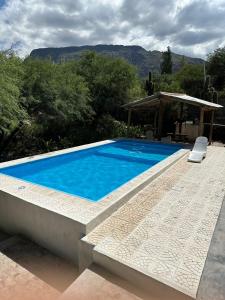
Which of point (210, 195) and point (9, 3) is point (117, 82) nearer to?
point (9, 3)

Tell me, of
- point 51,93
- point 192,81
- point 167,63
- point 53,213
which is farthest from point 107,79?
point 167,63

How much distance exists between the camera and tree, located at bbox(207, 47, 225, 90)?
29406 millimetres

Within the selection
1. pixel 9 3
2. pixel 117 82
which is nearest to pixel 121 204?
pixel 9 3

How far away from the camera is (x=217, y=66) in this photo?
3158cm

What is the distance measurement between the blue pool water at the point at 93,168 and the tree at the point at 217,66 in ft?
66.6

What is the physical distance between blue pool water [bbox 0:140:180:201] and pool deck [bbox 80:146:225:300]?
2207 millimetres

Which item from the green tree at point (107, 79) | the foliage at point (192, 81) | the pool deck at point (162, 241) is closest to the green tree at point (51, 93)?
the green tree at point (107, 79)

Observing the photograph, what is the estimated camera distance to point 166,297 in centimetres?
325

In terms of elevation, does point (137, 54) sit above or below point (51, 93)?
above

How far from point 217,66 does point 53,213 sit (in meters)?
32.3

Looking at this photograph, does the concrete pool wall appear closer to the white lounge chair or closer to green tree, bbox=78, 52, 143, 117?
the white lounge chair

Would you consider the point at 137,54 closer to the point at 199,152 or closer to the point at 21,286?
the point at 199,152

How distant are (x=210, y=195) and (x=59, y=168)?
547 cm

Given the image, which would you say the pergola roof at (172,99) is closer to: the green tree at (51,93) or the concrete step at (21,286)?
the green tree at (51,93)
